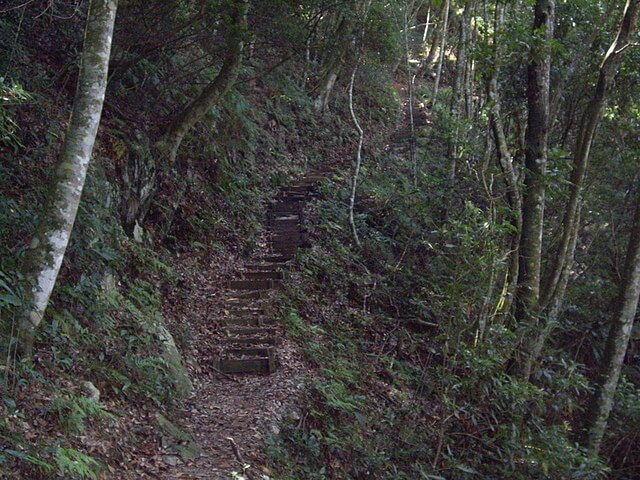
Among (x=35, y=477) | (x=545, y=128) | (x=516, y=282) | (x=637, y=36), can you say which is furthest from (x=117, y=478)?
(x=637, y=36)

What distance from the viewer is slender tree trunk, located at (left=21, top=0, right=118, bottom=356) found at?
17.2ft

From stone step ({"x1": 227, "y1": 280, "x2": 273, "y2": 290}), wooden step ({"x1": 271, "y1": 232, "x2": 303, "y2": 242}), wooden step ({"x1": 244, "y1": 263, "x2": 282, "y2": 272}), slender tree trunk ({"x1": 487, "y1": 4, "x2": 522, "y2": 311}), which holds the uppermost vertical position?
slender tree trunk ({"x1": 487, "y1": 4, "x2": 522, "y2": 311})

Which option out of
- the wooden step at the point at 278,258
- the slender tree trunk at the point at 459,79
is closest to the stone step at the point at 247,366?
the wooden step at the point at 278,258

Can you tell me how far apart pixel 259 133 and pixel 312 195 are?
3018mm

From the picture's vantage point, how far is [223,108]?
14812 millimetres

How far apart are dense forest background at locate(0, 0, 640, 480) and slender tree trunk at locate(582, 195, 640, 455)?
30 millimetres

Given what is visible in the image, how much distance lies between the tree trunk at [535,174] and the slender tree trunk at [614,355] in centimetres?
111

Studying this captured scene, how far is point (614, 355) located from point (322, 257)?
633cm

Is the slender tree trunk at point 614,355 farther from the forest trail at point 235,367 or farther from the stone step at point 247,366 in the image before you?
the stone step at point 247,366

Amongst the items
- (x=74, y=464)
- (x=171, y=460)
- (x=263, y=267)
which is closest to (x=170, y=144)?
(x=263, y=267)

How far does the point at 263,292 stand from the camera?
36.3 ft

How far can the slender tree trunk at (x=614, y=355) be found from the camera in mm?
8508

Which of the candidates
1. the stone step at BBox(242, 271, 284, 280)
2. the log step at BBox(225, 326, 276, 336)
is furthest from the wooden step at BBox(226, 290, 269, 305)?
the log step at BBox(225, 326, 276, 336)

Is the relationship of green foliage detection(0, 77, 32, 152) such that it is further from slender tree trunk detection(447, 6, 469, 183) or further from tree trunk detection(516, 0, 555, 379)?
slender tree trunk detection(447, 6, 469, 183)
